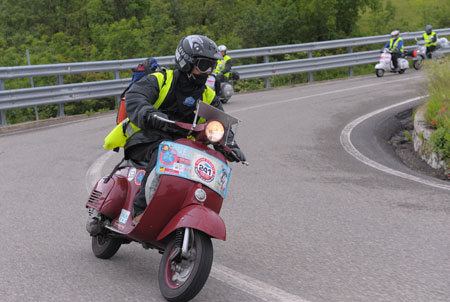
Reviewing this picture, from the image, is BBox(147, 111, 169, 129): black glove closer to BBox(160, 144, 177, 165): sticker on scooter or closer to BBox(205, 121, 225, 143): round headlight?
BBox(160, 144, 177, 165): sticker on scooter

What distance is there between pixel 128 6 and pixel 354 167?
34578mm

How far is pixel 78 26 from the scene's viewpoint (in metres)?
40.6

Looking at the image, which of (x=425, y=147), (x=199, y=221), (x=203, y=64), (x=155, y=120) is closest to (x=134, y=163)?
(x=155, y=120)

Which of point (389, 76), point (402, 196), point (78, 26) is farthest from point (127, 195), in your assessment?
point (78, 26)

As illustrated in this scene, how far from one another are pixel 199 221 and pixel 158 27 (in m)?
31.8

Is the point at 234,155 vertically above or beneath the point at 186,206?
above

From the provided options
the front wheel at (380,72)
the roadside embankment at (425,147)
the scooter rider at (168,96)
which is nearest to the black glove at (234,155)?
the scooter rider at (168,96)

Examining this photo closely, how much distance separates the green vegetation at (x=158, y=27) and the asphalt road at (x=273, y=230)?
8582 mm

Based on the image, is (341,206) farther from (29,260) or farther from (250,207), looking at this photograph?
(29,260)

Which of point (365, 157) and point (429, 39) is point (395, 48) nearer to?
point (429, 39)

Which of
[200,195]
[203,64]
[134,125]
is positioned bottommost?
[200,195]

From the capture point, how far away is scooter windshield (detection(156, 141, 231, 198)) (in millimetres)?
4445

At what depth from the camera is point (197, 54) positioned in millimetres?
4699

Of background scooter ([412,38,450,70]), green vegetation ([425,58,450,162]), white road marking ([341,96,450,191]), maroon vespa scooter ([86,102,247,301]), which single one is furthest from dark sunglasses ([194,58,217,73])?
background scooter ([412,38,450,70])
